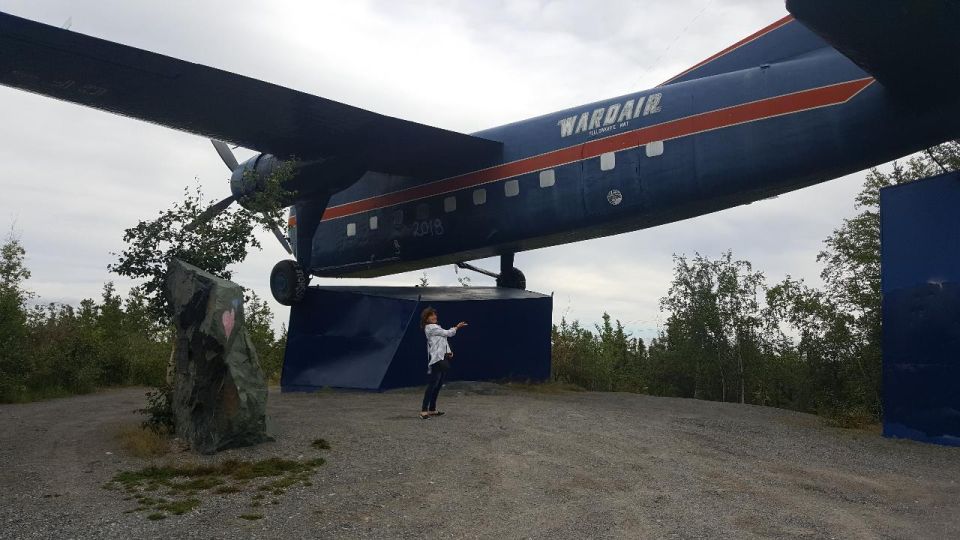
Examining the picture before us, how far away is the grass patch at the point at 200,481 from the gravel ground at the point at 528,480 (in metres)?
0.19

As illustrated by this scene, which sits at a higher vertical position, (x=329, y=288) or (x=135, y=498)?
(x=329, y=288)

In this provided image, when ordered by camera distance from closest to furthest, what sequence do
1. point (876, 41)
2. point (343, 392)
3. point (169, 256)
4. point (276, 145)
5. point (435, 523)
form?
1. point (435, 523)
2. point (876, 41)
3. point (169, 256)
4. point (343, 392)
5. point (276, 145)

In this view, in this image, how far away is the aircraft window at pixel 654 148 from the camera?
45.9ft

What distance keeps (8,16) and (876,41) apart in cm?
1460

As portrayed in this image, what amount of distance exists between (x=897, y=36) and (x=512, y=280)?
15780 mm

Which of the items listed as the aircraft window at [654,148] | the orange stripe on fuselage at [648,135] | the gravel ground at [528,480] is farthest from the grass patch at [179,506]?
the orange stripe on fuselage at [648,135]

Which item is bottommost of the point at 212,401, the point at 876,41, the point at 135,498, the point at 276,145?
the point at 135,498

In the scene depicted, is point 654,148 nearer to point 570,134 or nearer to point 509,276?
point 570,134

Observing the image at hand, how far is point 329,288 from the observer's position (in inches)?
733

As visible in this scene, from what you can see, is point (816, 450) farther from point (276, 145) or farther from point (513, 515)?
point (276, 145)

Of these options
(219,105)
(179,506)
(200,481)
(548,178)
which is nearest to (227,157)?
(219,105)

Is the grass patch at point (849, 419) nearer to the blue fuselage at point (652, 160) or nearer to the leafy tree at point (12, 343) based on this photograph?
the blue fuselage at point (652, 160)

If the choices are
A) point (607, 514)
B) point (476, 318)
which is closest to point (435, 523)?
point (607, 514)

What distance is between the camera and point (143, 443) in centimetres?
953
